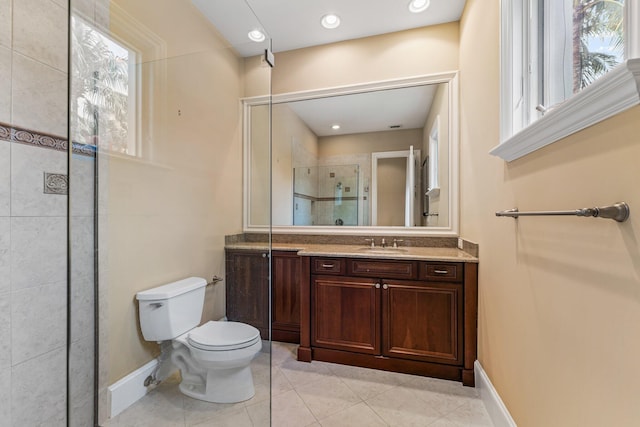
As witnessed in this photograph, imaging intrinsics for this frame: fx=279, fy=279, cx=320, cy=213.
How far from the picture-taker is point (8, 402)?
110cm

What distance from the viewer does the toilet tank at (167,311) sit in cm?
170

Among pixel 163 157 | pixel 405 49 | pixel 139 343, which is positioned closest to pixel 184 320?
pixel 139 343

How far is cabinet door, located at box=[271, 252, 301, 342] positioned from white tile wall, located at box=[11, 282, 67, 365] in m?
1.48

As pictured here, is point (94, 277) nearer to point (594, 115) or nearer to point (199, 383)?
point (199, 383)

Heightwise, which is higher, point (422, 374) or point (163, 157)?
point (163, 157)

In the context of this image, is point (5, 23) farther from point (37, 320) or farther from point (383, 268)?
point (383, 268)

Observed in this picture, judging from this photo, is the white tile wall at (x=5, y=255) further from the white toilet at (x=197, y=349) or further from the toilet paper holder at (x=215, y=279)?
the toilet paper holder at (x=215, y=279)

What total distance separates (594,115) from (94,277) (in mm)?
2147

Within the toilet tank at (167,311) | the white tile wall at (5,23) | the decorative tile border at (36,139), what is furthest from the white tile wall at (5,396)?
the white tile wall at (5,23)

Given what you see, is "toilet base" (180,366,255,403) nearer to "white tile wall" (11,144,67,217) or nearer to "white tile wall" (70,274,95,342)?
"white tile wall" (70,274,95,342)

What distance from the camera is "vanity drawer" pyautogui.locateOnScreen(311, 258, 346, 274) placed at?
2.16 metres

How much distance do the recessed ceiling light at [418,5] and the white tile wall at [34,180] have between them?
2.48 meters

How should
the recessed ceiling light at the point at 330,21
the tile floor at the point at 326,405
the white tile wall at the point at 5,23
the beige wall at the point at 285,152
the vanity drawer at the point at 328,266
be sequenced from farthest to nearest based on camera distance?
the beige wall at the point at 285,152 → the recessed ceiling light at the point at 330,21 → the vanity drawer at the point at 328,266 → the tile floor at the point at 326,405 → the white tile wall at the point at 5,23

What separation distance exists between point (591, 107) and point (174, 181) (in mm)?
2098
